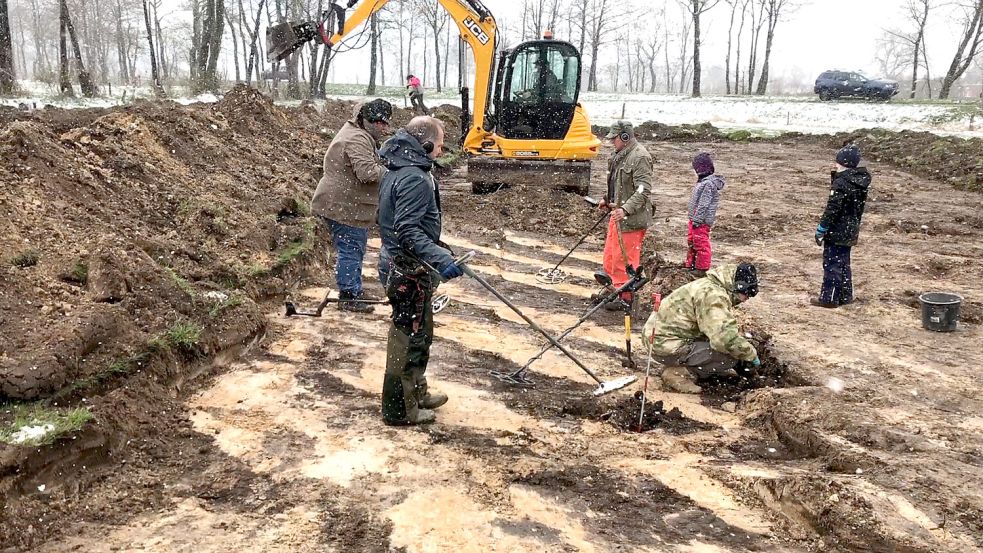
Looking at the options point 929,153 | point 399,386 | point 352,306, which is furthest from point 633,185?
point 929,153

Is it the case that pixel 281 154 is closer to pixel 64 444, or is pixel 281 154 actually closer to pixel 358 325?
pixel 358 325

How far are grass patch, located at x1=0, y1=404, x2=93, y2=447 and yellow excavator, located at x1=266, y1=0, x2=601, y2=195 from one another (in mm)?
8626

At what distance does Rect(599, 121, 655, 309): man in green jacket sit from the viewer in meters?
6.66

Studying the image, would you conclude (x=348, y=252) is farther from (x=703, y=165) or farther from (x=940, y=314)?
(x=940, y=314)

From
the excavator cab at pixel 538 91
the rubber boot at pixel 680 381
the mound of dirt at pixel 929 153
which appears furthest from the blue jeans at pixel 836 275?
the mound of dirt at pixel 929 153

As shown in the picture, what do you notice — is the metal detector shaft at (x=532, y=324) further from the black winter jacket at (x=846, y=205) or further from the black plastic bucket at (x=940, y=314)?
the black plastic bucket at (x=940, y=314)

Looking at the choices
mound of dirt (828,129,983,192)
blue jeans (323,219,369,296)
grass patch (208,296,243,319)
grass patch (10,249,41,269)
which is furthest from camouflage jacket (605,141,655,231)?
mound of dirt (828,129,983,192)

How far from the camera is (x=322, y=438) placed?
4.17 m

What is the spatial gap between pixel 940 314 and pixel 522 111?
778 cm

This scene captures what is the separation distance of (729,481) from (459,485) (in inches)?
60.1

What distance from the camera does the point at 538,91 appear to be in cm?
1226

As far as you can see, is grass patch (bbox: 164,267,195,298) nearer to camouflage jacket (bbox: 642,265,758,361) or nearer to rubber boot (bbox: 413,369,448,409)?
rubber boot (bbox: 413,369,448,409)

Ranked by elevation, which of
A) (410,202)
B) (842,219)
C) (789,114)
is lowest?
(842,219)

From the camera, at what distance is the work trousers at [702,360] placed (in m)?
5.13
